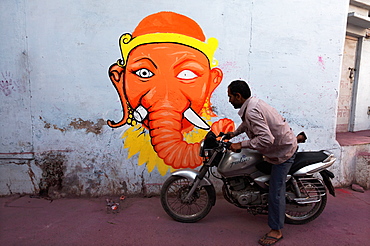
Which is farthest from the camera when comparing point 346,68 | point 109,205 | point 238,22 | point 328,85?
point 346,68

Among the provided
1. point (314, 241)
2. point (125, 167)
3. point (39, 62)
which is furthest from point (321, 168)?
point (39, 62)

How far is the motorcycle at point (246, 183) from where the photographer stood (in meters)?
2.92

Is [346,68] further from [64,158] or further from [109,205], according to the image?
[64,158]

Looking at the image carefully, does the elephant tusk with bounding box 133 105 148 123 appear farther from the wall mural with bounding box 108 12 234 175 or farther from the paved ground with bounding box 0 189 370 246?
the paved ground with bounding box 0 189 370 246

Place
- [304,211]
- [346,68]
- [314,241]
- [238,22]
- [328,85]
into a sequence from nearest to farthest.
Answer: [314,241], [304,211], [238,22], [328,85], [346,68]

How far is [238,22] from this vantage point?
12.7 feet

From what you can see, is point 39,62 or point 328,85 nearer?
point 39,62

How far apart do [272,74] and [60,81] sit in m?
3.39

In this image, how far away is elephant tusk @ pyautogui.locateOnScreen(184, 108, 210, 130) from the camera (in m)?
3.93

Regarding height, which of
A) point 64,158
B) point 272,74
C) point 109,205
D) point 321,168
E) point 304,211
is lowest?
point 109,205

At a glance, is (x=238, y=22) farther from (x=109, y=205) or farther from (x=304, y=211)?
(x=109, y=205)

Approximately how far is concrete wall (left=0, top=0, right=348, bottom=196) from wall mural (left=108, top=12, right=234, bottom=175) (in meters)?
0.11

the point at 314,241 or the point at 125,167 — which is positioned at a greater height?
the point at 125,167

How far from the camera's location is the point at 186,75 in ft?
12.8
